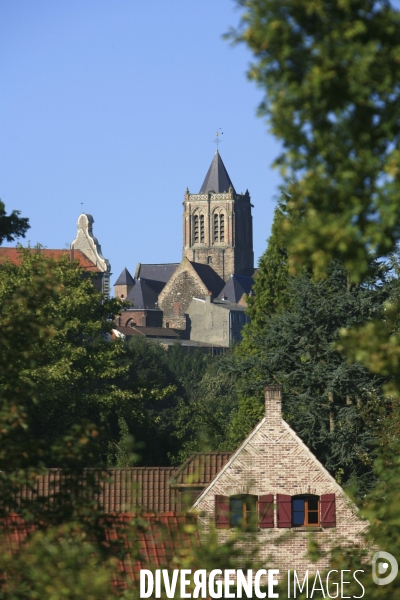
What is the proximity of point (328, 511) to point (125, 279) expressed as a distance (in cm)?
14906

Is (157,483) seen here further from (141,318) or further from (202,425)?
(141,318)

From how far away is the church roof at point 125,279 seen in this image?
169962 millimetres

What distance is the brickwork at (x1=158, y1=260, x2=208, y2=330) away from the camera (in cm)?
15688

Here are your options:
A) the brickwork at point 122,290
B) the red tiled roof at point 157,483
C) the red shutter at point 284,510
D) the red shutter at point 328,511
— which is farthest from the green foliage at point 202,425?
the brickwork at point 122,290

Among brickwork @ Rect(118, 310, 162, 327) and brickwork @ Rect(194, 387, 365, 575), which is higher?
brickwork @ Rect(118, 310, 162, 327)

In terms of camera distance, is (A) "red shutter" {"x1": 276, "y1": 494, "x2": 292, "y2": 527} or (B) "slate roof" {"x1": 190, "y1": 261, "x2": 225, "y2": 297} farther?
(B) "slate roof" {"x1": 190, "y1": 261, "x2": 225, "y2": 297}

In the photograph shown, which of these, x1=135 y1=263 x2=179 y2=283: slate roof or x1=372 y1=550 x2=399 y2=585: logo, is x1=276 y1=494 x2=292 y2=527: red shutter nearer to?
x1=372 y1=550 x2=399 y2=585: logo

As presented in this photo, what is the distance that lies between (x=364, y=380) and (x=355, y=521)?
11441 mm

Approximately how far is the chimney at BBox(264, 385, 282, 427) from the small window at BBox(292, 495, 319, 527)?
165cm

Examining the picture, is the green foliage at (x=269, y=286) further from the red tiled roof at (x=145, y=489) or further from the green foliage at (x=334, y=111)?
the green foliage at (x=334, y=111)

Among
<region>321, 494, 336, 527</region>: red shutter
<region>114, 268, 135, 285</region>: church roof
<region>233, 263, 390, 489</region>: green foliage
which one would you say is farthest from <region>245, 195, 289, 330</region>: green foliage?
<region>114, 268, 135, 285</region>: church roof

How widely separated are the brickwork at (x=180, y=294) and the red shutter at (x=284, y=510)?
439 ft

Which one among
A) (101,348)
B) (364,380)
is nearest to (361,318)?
(364,380)

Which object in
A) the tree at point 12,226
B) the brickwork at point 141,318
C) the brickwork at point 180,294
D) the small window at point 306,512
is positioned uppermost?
the brickwork at point 180,294
